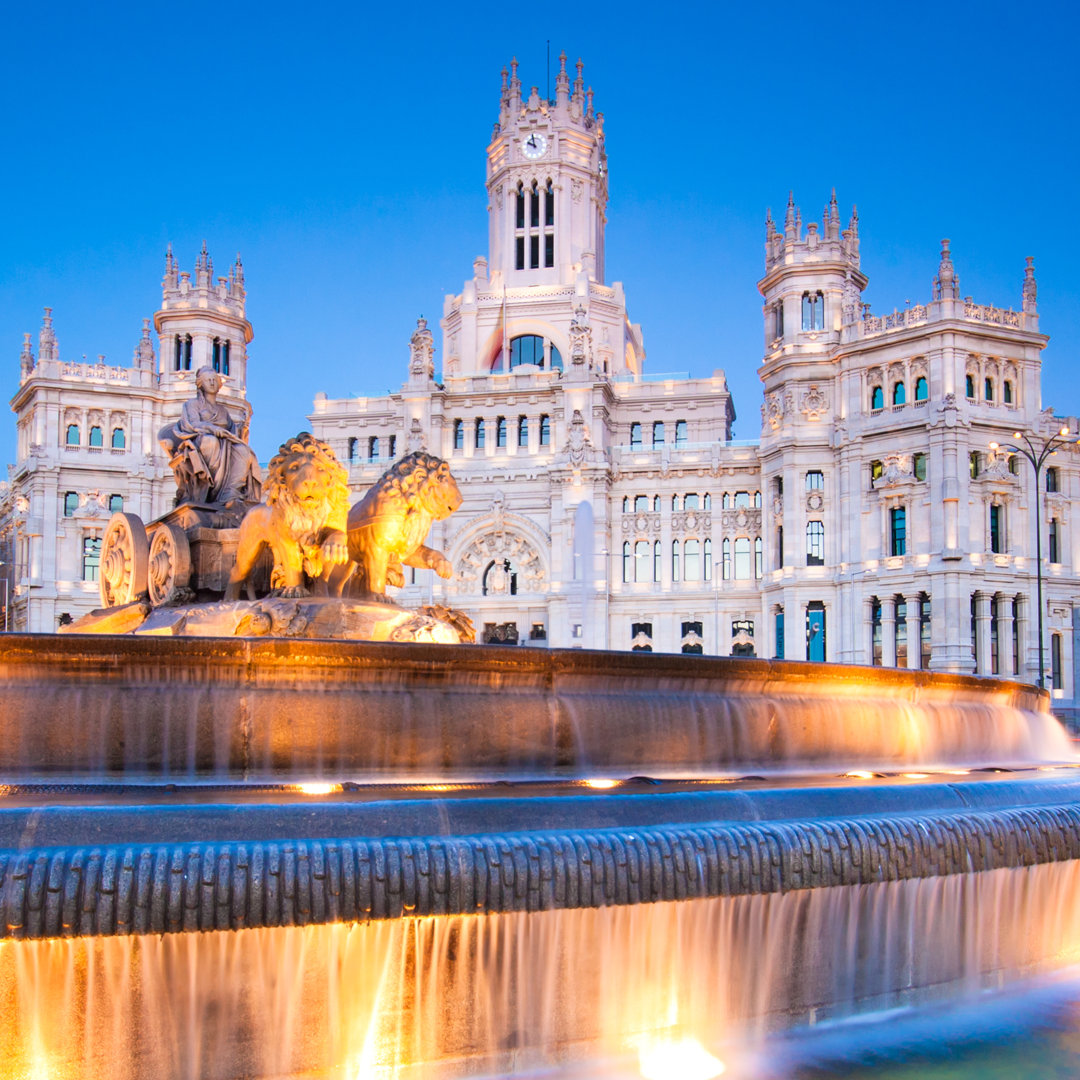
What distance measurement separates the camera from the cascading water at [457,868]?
5.62 metres

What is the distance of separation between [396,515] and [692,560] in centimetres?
5200

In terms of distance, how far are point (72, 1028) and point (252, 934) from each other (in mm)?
915

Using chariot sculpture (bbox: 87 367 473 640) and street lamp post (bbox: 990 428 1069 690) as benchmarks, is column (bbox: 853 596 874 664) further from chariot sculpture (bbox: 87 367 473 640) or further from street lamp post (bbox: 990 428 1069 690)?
chariot sculpture (bbox: 87 367 473 640)

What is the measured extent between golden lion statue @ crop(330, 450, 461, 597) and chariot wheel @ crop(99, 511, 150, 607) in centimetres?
242

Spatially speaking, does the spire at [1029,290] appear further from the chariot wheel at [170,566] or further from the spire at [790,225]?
the chariot wheel at [170,566]

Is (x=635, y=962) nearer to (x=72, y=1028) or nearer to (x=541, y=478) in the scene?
(x=72, y=1028)

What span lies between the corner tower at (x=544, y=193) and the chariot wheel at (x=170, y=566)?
6745cm

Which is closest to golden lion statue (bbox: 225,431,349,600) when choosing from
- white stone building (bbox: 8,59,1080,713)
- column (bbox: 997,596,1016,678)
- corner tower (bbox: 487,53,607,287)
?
white stone building (bbox: 8,59,1080,713)

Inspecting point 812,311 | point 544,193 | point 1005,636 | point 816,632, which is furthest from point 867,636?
point 544,193

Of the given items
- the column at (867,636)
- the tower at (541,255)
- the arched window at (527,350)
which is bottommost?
the column at (867,636)

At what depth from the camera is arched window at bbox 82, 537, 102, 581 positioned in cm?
6494

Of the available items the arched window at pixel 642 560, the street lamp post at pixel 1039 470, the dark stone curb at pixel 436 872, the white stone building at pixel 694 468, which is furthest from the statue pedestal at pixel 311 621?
the arched window at pixel 642 560

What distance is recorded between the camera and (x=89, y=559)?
65.2 m

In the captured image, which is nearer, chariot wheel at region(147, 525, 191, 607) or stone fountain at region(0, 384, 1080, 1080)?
stone fountain at region(0, 384, 1080, 1080)
